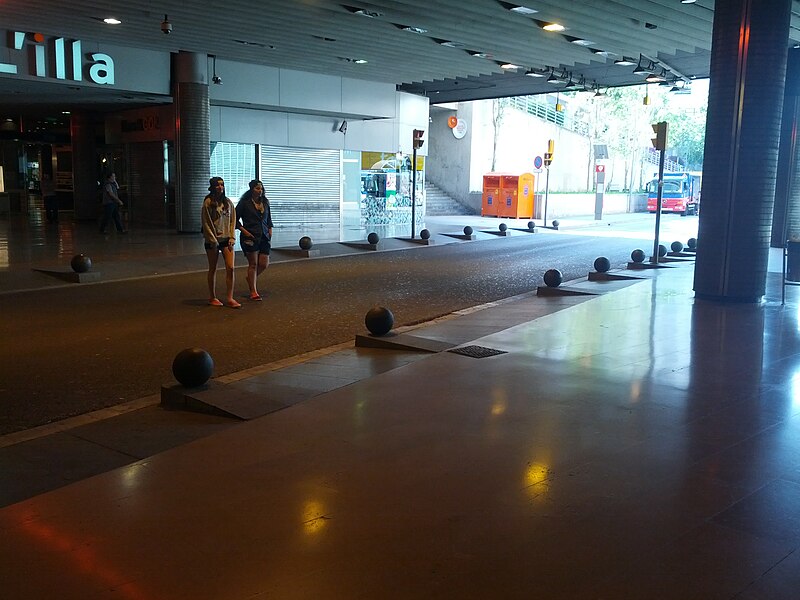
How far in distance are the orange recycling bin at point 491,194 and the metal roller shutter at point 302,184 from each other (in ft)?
32.7

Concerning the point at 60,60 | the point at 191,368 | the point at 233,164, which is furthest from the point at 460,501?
the point at 233,164

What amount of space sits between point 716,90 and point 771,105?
29.6 inches

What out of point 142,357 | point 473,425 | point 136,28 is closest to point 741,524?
point 473,425

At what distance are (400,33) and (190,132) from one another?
685 centimetres

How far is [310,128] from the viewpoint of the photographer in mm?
27688

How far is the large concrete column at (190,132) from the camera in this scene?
21.5 metres

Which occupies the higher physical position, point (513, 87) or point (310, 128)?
point (513, 87)

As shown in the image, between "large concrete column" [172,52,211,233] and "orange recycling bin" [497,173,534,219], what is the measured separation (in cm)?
1710

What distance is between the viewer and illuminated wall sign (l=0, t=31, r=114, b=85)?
18.1 metres

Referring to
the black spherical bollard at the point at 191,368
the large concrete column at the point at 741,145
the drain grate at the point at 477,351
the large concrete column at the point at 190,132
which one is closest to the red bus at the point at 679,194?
the large concrete column at the point at 190,132

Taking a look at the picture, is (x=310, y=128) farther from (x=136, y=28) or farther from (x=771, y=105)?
(x=771, y=105)

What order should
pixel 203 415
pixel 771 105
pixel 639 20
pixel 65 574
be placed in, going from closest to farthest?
pixel 65 574 → pixel 203 415 → pixel 771 105 → pixel 639 20

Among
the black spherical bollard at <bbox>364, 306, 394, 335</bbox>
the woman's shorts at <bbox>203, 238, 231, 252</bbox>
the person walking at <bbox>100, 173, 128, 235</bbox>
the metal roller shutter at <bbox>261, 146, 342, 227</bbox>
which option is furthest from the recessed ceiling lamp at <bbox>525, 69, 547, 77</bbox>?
the black spherical bollard at <bbox>364, 306, 394, 335</bbox>

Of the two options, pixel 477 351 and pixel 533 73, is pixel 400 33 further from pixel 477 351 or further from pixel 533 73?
pixel 477 351
